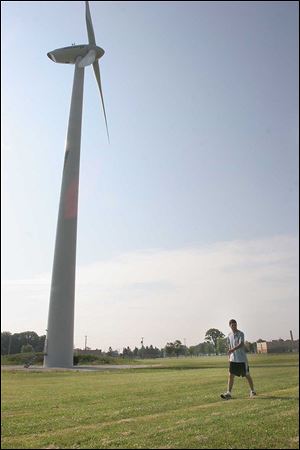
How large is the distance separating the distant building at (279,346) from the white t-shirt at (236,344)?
78cm

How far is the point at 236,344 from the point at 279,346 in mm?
1572

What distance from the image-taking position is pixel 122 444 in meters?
5.43

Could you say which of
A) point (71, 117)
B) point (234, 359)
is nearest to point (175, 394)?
point (234, 359)

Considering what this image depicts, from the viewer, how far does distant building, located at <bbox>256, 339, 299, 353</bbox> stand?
19.0 feet

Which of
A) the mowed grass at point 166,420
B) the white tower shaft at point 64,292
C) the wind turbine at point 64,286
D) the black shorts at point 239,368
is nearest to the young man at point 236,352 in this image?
the black shorts at point 239,368

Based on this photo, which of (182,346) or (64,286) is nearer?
(182,346)

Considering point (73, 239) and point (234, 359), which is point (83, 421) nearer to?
point (234, 359)

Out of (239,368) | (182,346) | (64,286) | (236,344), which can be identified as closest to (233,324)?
(236,344)

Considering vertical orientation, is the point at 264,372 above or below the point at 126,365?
above

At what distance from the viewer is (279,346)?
6016 mm

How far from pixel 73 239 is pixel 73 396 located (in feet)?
86.9

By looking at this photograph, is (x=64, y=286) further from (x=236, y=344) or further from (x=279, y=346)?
(x=236, y=344)

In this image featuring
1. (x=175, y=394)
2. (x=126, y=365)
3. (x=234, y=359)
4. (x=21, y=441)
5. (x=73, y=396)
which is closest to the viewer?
(x=234, y=359)

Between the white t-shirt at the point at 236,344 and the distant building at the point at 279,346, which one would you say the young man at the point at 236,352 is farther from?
the distant building at the point at 279,346
